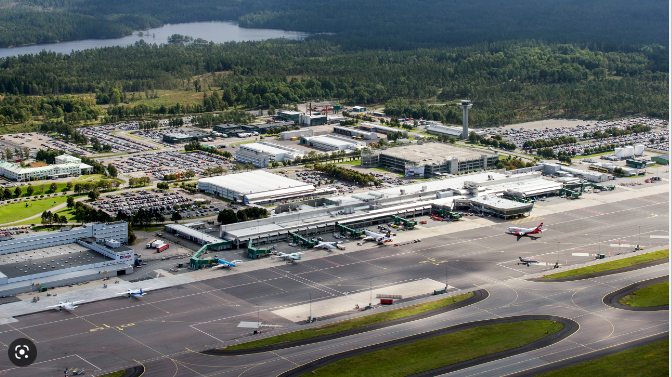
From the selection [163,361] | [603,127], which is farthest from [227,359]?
[603,127]

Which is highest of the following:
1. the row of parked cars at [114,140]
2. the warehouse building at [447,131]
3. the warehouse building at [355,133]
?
the warehouse building at [447,131]

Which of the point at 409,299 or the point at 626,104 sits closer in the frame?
the point at 409,299

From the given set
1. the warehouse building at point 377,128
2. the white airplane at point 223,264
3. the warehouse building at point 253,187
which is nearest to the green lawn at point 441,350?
the white airplane at point 223,264

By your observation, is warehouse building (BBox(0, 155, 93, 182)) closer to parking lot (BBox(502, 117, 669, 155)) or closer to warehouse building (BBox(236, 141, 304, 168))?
warehouse building (BBox(236, 141, 304, 168))

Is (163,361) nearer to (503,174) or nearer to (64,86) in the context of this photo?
(503,174)

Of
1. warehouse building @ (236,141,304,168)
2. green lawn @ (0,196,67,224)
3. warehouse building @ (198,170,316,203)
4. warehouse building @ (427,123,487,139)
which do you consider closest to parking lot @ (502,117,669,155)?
warehouse building @ (427,123,487,139)

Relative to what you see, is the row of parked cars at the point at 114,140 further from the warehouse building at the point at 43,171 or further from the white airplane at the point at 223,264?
the white airplane at the point at 223,264
